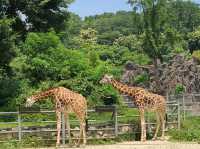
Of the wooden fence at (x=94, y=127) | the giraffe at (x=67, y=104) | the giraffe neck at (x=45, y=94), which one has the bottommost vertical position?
the wooden fence at (x=94, y=127)

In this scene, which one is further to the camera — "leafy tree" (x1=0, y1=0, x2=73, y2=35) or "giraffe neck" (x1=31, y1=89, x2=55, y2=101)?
"leafy tree" (x1=0, y1=0, x2=73, y2=35)

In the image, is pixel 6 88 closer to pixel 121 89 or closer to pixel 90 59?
pixel 90 59

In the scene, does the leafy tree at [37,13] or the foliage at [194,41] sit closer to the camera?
the leafy tree at [37,13]

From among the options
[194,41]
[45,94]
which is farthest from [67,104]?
[194,41]

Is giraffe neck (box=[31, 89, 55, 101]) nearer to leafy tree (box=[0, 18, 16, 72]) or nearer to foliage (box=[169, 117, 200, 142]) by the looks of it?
foliage (box=[169, 117, 200, 142])

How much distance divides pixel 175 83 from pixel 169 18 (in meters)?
6.09

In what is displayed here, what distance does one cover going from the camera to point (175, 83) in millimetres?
38938

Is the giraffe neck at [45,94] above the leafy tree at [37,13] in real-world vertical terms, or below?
below

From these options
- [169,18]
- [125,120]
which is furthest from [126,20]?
[125,120]

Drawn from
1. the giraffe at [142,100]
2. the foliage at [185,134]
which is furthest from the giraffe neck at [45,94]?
the foliage at [185,134]

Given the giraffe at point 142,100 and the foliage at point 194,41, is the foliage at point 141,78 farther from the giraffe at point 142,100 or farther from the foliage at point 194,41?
the foliage at point 194,41

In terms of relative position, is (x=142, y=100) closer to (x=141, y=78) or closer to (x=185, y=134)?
(x=185, y=134)

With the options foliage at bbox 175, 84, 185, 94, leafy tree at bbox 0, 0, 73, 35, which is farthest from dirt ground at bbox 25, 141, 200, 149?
foliage at bbox 175, 84, 185, 94

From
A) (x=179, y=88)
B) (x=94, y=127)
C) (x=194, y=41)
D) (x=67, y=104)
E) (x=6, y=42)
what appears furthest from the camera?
(x=194, y=41)
